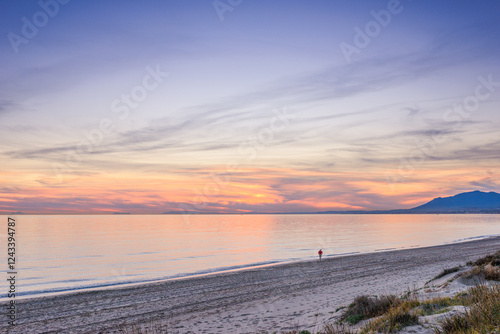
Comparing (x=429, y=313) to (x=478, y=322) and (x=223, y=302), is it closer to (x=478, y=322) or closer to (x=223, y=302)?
(x=478, y=322)

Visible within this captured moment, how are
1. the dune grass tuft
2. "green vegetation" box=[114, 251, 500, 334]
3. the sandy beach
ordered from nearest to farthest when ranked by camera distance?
the dune grass tuft, "green vegetation" box=[114, 251, 500, 334], the sandy beach

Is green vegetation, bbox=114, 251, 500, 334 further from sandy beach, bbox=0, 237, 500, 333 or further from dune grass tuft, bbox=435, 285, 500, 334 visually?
sandy beach, bbox=0, 237, 500, 333

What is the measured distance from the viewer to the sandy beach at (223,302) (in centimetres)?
1330

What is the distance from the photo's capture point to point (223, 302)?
16969 millimetres

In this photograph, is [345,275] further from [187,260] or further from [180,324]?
[187,260]

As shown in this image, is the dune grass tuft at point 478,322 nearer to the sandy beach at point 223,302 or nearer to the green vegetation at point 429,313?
the green vegetation at point 429,313

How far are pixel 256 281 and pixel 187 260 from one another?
53.0ft

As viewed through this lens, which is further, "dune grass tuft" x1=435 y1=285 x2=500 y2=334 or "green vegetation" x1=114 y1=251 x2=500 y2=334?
"green vegetation" x1=114 y1=251 x2=500 y2=334

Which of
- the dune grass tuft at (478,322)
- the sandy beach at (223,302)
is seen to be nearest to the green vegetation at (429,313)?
the dune grass tuft at (478,322)

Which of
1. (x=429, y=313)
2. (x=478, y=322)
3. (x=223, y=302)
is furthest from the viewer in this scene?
(x=223, y=302)

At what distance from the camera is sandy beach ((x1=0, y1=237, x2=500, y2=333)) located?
13.3m

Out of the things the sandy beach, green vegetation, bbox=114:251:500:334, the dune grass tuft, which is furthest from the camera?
the sandy beach

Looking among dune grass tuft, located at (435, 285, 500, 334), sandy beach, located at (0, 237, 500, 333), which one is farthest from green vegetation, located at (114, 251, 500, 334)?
sandy beach, located at (0, 237, 500, 333)

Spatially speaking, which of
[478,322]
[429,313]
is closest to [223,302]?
[429,313]
